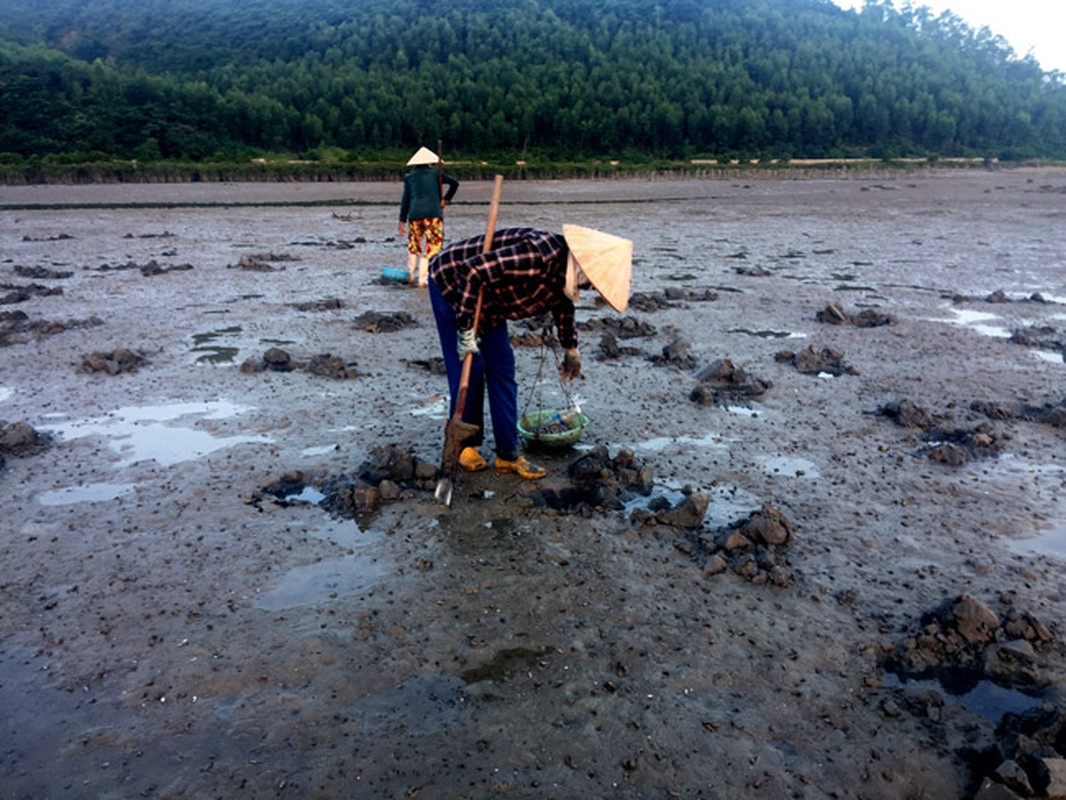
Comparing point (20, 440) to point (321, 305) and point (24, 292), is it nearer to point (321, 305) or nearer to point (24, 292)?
point (321, 305)

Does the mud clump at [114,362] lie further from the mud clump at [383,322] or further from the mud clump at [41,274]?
the mud clump at [41,274]

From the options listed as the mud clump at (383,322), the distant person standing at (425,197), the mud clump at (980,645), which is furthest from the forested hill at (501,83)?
the mud clump at (980,645)

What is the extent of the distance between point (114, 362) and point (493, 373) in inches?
180

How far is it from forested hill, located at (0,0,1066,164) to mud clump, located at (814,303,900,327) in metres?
38.3

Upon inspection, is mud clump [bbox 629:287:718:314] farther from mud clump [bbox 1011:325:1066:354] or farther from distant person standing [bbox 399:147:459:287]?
mud clump [bbox 1011:325:1066:354]

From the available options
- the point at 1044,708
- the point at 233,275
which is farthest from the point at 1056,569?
the point at 233,275

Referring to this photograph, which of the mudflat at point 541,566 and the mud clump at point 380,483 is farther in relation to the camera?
the mud clump at point 380,483

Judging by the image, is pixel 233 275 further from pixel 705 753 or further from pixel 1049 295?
pixel 1049 295

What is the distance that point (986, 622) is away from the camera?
3.66 metres

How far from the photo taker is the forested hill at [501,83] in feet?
161

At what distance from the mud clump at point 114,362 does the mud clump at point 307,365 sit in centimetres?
112

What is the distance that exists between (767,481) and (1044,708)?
7.94 ft

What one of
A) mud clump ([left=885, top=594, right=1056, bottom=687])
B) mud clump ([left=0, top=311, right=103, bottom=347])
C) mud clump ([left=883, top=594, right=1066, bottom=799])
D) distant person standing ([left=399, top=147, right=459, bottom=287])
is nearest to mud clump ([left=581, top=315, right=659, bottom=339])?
distant person standing ([left=399, top=147, right=459, bottom=287])

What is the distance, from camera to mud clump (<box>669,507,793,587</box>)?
4.21 metres
